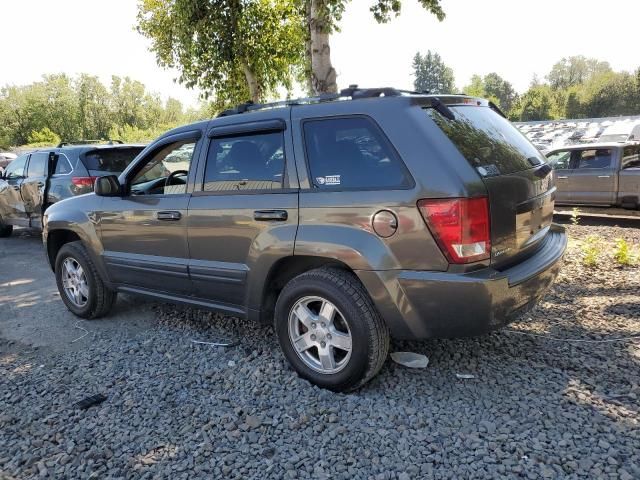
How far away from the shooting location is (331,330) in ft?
10.5

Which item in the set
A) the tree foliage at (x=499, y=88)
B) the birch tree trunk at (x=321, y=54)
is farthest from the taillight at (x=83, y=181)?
the tree foliage at (x=499, y=88)

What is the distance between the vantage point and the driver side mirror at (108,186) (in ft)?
14.2

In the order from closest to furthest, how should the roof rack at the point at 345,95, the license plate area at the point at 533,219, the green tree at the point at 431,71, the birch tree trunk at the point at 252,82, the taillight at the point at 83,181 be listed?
the license plate area at the point at 533,219, the roof rack at the point at 345,95, the taillight at the point at 83,181, the birch tree trunk at the point at 252,82, the green tree at the point at 431,71

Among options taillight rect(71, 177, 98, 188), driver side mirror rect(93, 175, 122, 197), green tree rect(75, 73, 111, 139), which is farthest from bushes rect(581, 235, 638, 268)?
green tree rect(75, 73, 111, 139)

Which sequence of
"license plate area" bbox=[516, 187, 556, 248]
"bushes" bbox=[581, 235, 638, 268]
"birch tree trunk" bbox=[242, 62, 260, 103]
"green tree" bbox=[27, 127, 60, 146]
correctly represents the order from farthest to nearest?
"green tree" bbox=[27, 127, 60, 146] → "birch tree trunk" bbox=[242, 62, 260, 103] → "bushes" bbox=[581, 235, 638, 268] → "license plate area" bbox=[516, 187, 556, 248]

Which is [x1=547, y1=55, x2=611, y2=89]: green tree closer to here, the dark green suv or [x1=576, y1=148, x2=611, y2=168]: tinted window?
[x1=576, y1=148, x2=611, y2=168]: tinted window

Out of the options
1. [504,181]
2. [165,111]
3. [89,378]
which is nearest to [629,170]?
[504,181]

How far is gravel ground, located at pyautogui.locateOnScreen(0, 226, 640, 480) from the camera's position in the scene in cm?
255

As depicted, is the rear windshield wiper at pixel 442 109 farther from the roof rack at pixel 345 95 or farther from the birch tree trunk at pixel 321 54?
the birch tree trunk at pixel 321 54

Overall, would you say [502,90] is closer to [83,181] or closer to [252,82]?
[252,82]

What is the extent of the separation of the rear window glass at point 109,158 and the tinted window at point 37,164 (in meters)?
1.01

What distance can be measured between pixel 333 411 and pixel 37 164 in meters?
7.69

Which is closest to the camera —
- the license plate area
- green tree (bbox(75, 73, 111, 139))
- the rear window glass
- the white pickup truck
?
the license plate area

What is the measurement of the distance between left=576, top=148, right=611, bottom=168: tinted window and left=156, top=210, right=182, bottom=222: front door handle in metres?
9.56
